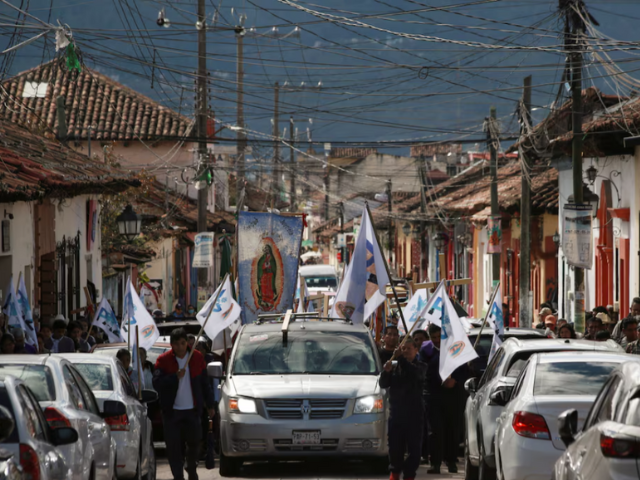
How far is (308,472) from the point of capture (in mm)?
14570

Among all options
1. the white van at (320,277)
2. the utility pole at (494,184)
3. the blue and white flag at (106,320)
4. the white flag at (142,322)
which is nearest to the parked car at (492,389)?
the white flag at (142,322)

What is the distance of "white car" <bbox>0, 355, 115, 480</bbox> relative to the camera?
9.37 meters

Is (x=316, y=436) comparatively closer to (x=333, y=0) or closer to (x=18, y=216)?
(x=18, y=216)

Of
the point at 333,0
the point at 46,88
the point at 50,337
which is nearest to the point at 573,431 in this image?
the point at 50,337

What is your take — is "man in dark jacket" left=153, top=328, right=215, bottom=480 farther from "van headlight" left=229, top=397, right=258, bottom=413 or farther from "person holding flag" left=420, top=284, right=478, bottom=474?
"person holding flag" left=420, top=284, right=478, bottom=474

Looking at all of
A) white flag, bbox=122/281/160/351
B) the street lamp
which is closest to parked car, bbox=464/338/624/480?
white flag, bbox=122/281/160/351

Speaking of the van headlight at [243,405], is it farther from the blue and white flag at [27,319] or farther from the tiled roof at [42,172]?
A: the tiled roof at [42,172]

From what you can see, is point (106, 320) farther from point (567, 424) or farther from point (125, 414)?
point (567, 424)

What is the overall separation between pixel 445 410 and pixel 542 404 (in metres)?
5.43

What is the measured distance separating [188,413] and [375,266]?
5331 millimetres

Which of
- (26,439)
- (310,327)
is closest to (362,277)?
(310,327)

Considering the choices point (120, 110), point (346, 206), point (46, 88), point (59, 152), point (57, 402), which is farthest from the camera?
point (346, 206)

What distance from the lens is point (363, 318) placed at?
18234 millimetres

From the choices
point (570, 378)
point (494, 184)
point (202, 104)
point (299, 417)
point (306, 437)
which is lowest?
point (306, 437)
